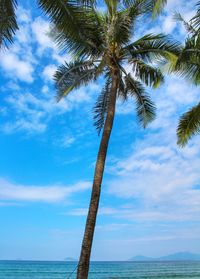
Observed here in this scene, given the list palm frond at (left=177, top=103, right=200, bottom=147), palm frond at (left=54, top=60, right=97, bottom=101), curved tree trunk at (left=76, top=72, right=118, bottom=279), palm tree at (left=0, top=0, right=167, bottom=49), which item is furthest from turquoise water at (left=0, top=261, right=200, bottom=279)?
palm tree at (left=0, top=0, right=167, bottom=49)

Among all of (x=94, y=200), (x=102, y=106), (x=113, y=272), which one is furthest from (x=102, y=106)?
(x=113, y=272)

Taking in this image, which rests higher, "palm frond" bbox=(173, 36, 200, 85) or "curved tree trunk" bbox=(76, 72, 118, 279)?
"palm frond" bbox=(173, 36, 200, 85)

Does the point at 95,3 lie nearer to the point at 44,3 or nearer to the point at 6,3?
the point at 44,3

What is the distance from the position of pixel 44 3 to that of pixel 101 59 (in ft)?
15.0

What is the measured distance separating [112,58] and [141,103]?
2540 mm

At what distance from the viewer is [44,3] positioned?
8891 millimetres

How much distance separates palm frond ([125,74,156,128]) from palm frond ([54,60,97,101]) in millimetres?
1352

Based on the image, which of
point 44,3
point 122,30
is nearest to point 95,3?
point 44,3

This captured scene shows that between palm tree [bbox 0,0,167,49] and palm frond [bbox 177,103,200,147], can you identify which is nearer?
palm tree [bbox 0,0,167,49]

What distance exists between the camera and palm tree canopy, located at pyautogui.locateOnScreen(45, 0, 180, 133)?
12.8 metres

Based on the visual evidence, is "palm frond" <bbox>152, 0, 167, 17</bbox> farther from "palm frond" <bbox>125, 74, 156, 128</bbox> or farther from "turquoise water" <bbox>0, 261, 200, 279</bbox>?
"turquoise water" <bbox>0, 261, 200, 279</bbox>

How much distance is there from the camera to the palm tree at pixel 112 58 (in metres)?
11.9

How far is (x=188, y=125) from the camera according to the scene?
14.2 m

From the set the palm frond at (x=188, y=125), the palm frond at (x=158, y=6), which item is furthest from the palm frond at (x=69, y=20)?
the palm frond at (x=188, y=125)
